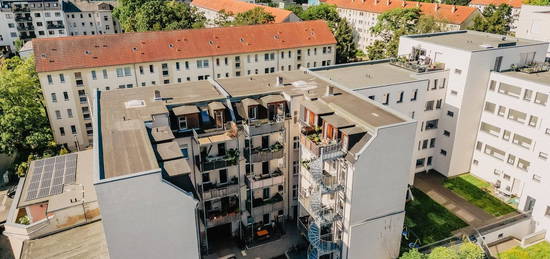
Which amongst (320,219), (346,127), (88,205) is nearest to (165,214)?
(88,205)

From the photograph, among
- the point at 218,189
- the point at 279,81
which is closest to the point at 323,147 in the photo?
the point at 218,189

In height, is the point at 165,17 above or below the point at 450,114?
above

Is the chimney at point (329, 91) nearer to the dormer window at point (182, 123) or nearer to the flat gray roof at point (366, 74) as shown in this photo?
the flat gray roof at point (366, 74)

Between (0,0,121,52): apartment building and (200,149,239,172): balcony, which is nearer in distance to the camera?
(200,149,239,172): balcony

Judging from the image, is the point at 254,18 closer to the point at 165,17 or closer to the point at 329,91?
the point at 165,17

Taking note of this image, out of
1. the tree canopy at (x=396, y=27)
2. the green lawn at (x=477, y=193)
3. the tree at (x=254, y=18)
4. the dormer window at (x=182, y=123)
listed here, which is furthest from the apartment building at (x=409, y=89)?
the tree at (x=254, y=18)

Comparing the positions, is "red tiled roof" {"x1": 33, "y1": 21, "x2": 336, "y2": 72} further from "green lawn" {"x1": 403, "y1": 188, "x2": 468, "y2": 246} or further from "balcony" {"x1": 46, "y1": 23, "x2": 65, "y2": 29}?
"balcony" {"x1": 46, "y1": 23, "x2": 65, "y2": 29}

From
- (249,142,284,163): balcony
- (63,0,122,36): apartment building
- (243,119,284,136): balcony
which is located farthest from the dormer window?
(63,0,122,36): apartment building
